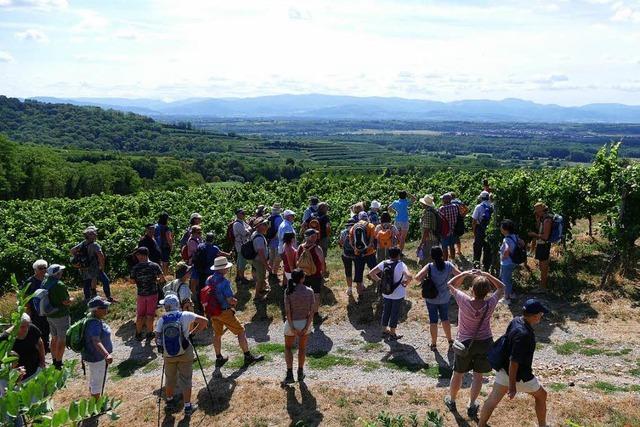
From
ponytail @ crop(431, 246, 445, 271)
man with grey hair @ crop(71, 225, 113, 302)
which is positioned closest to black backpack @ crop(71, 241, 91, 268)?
man with grey hair @ crop(71, 225, 113, 302)

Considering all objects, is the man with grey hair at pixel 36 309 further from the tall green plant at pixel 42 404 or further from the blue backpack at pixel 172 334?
the tall green plant at pixel 42 404

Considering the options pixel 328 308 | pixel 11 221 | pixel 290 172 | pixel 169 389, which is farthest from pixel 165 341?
pixel 290 172

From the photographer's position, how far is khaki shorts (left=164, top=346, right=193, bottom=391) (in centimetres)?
724

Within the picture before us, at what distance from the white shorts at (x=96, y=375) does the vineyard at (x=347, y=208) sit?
870 cm

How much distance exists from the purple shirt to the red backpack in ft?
12.4

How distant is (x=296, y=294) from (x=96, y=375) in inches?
119

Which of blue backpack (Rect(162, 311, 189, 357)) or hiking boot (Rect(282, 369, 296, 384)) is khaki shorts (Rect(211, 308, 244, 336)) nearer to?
hiking boot (Rect(282, 369, 296, 384))

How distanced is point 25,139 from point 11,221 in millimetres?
135808

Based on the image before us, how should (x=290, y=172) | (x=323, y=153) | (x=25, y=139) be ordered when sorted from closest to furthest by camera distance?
(x=290, y=172) < (x=25, y=139) < (x=323, y=153)

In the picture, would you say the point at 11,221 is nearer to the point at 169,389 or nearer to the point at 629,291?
the point at 169,389

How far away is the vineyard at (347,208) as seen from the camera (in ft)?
38.8

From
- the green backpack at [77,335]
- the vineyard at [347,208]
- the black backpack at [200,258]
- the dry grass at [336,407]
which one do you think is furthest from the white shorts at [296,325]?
the vineyard at [347,208]

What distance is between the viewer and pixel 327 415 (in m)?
7.23

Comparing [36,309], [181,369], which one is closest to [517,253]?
[181,369]
